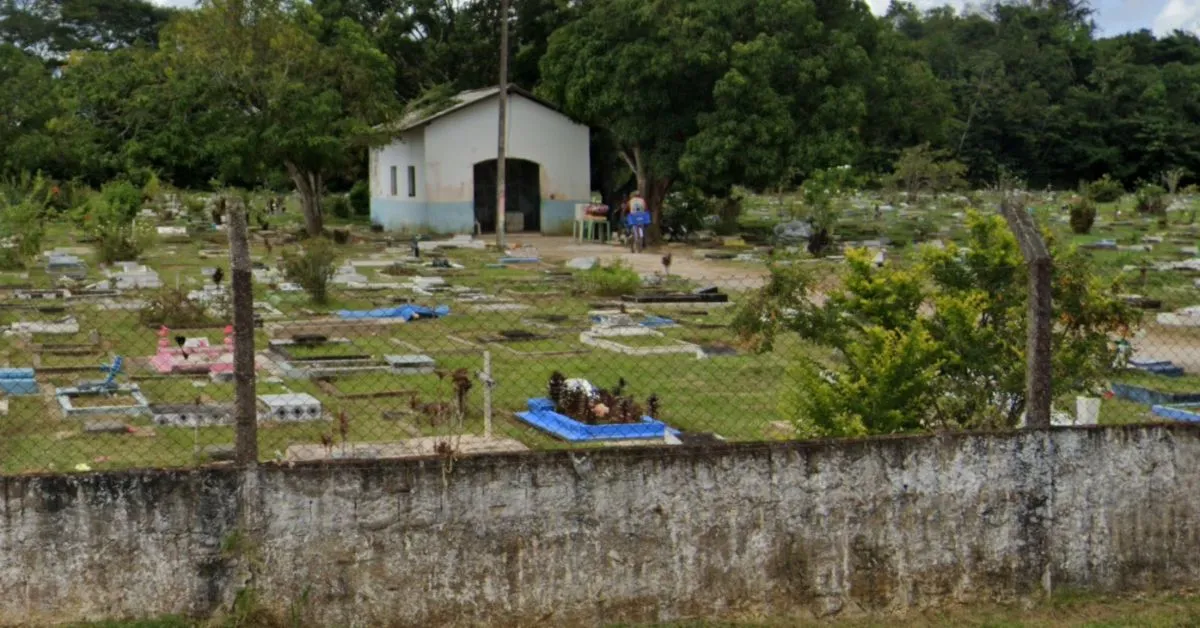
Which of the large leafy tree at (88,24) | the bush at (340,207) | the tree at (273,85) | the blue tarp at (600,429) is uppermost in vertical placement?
the large leafy tree at (88,24)

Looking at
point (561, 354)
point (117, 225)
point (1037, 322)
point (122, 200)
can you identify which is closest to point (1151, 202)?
point (122, 200)

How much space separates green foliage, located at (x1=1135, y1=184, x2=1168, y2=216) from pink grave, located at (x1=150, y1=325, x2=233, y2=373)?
30.1m

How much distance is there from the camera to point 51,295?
19.4 metres

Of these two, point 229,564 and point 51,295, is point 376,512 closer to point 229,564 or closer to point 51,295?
point 229,564

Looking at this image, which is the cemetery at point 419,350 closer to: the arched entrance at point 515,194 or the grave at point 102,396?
the grave at point 102,396

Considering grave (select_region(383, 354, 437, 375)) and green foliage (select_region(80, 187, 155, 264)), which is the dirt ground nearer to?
green foliage (select_region(80, 187, 155, 264))

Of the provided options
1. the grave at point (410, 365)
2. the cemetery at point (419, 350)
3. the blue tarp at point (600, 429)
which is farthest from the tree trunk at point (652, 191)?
the blue tarp at point (600, 429)

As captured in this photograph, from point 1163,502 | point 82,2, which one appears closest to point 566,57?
point 1163,502

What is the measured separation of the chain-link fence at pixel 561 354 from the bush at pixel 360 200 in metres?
19.5

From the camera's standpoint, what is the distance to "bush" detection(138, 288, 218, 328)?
16875 millimetres

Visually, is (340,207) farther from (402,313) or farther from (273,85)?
(402,313)

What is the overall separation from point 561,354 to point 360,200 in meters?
30.6

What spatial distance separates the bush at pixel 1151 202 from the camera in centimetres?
3822

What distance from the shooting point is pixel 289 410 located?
36.7ft
